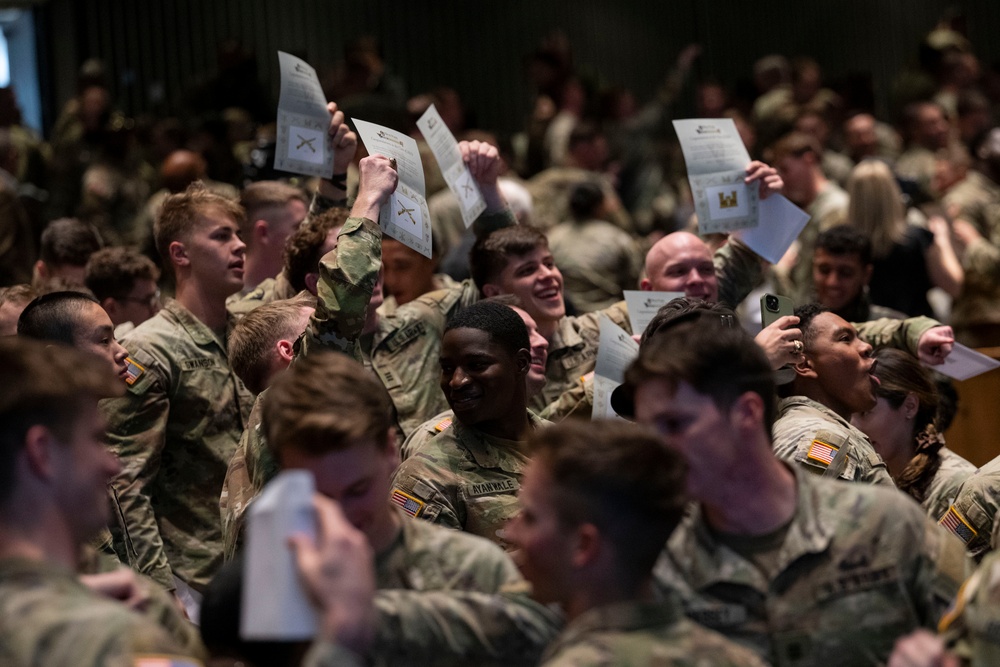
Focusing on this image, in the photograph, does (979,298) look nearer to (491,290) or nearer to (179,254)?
(491,290)

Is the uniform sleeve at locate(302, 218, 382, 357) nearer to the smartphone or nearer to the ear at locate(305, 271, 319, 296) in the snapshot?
the ear at locate(305, 271, 319, 296)

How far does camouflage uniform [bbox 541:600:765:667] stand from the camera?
227 centimetres

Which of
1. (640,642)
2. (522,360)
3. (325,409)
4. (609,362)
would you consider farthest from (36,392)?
(609,362)

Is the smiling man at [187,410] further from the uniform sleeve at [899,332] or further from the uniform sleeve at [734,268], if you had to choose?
the uniform sleeve at [899,332]

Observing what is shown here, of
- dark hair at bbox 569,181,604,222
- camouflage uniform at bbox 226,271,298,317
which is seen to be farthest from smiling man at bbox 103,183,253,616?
dark hair at bbox 569,181,604,222

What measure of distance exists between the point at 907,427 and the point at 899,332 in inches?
19.8

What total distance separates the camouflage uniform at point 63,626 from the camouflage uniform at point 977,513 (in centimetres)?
254

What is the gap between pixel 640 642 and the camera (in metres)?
2.29

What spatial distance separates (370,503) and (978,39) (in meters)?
12.5

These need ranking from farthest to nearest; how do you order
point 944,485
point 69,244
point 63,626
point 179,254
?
1. point 69,244
2. point 179,254
3. point 944,485
4. point 63,626

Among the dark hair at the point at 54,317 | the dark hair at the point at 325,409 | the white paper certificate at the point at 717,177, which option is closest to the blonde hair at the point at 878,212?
the white paper certificate at the point at 717,177

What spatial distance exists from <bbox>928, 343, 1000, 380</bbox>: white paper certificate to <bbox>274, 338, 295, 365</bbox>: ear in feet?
8.11

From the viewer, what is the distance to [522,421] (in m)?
3.91

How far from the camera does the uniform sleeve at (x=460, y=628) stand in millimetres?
2396
